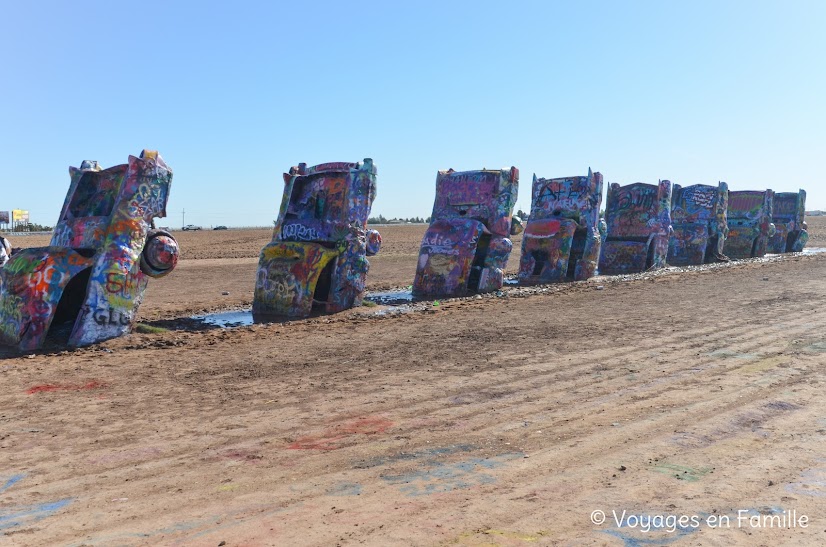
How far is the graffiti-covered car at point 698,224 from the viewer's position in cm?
2339

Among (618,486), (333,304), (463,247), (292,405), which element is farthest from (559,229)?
(618,486)

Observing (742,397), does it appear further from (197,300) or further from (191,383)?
(197,300)

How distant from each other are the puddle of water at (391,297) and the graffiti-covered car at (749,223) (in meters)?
15.4

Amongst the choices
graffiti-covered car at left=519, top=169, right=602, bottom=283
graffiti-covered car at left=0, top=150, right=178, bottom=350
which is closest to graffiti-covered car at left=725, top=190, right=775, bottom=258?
graffiti-covered car at left=519, top=169, right=602, bottom=283

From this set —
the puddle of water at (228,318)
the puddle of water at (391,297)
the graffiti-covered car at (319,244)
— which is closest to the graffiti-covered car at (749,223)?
the puddle of water at (391,297)

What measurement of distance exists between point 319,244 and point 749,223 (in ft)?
63.7

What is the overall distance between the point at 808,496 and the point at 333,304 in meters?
9.00

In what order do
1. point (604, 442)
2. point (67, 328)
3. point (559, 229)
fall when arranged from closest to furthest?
point (604, 442)
point (67, 328)
point (559, 229)

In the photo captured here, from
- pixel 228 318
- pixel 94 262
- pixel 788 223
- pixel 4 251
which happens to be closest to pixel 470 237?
pixel 228 318

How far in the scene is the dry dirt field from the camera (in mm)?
3770

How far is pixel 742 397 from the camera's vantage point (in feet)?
19.9

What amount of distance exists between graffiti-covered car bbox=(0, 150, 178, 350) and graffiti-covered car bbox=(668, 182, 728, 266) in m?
17.8

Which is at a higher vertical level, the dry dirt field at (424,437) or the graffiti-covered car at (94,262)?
the graffiti-covered car at (94,262)

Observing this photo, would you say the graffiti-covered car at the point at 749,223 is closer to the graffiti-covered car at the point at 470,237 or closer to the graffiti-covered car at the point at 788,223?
the graffiti-covered car at the point at 788,223
